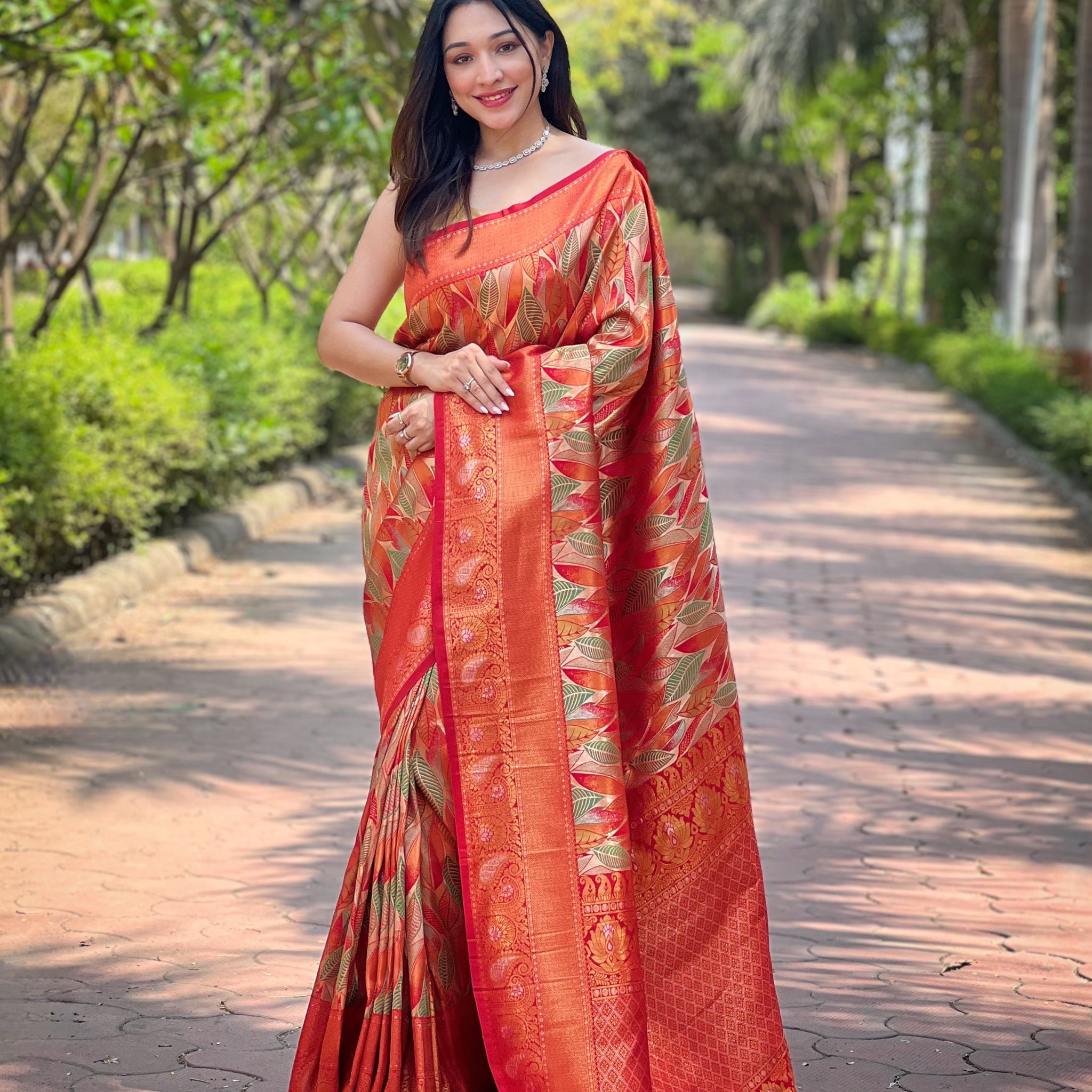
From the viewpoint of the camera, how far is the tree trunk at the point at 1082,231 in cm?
1338

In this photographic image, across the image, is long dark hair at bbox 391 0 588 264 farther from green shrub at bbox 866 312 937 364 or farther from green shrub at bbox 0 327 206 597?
green shrub at bbox 866 312 937 364

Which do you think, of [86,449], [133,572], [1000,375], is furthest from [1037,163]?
[86,449]

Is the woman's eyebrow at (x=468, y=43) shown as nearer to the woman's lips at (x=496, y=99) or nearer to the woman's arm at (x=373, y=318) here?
the woman's lips at (x=496, y=99)

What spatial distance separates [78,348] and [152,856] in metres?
4.09

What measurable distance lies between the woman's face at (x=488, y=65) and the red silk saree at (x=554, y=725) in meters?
0.16

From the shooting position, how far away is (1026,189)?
56.3ft

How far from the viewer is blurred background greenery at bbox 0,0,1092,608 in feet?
23.9

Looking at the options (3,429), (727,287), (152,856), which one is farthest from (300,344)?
(727,287)

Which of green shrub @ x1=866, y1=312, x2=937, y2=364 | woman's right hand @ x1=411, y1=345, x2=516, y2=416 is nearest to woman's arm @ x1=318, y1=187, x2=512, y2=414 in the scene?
woman's right hand @ x1=411, y1=345, x2=516, y2=416

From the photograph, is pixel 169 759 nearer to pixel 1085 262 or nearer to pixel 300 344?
pixel 300 344

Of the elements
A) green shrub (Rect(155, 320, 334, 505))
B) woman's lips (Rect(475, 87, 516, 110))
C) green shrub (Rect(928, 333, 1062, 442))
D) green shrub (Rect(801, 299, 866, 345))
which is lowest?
green shrub (Rect(801, 299, 866, 345))

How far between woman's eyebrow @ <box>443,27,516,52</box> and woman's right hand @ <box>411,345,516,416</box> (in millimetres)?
493

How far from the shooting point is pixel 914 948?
3664 mm

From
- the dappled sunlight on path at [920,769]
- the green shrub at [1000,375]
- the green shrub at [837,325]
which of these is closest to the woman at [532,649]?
the dappled sunlight on path at [920,769]
